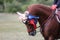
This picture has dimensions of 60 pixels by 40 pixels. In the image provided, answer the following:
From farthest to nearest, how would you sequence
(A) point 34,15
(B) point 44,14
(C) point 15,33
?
1. (C) point 15,33
2. (B) point 44,14
3. (A) point 34,15

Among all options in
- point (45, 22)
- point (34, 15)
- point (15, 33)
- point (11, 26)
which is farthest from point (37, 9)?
point (11, 26)

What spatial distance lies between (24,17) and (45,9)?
0.65 meters

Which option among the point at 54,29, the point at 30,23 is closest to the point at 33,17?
the point at 30,23

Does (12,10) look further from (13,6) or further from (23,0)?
(23,0)

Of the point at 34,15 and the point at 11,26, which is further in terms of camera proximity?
the point at 11,26

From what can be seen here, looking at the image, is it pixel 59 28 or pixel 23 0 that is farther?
pixel 23 0

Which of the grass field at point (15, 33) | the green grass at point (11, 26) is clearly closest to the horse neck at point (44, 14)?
the grass field at point (15, 33)

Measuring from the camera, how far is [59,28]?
263 inches

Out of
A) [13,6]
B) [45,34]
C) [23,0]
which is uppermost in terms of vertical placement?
[45,34]

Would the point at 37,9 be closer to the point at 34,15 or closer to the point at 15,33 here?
the point at 34,15

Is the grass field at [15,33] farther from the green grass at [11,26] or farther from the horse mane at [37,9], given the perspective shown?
the horse mane at [37,9]

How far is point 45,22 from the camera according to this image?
6895 mm

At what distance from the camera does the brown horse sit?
6676mm

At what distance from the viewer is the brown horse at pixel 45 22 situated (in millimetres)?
6676
